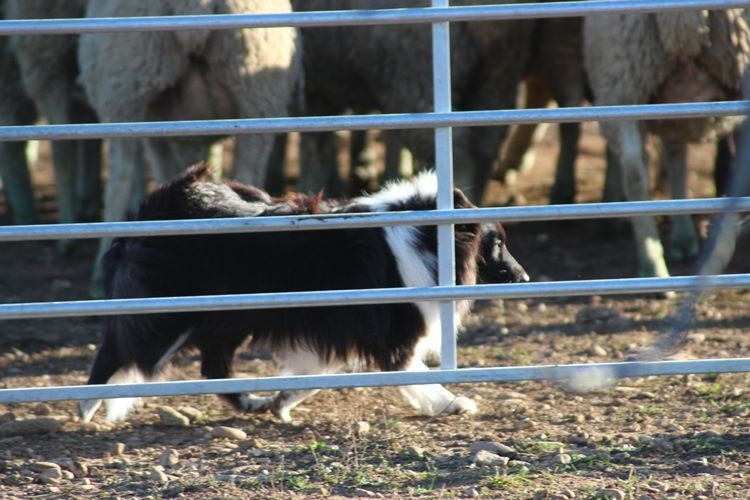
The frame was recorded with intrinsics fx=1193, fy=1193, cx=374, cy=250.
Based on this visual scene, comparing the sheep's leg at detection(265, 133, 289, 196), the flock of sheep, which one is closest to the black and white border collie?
the flock of sheep

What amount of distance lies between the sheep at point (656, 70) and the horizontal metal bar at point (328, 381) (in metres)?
2.56

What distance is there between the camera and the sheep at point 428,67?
24.0 feet

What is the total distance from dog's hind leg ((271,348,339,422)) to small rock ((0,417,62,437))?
0.83 m

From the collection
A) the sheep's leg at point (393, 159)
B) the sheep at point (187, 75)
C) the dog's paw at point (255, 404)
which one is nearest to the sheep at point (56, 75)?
the sheep at point (187, 75)

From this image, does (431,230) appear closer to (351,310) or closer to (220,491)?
(351,310)

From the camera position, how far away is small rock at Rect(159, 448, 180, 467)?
3965 mm

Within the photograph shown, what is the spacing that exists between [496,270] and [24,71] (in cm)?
407

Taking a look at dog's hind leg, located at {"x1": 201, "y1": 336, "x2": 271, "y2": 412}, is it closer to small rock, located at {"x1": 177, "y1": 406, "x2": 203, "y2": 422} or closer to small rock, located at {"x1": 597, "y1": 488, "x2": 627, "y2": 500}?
small rock, located at {"x1": 177, "y1": 406, "x2": 203, "y2": 422}

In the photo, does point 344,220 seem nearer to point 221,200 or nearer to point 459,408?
point 221,200

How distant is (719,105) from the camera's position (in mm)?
3904

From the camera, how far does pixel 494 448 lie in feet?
13.1

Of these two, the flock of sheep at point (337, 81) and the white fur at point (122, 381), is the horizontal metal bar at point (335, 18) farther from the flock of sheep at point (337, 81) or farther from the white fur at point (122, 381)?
the flock of sheep at point (337, 81)

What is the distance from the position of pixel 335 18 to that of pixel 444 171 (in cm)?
61

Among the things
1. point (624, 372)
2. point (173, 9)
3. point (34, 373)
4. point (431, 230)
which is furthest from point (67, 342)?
point (624, 372)
